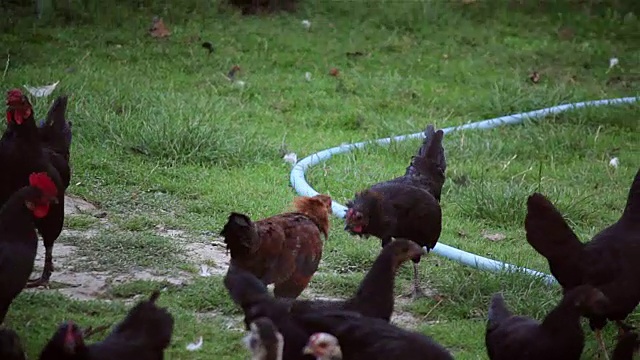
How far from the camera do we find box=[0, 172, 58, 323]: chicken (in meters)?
5.09

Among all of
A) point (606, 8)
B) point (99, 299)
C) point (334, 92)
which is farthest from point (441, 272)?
point (606, 8)

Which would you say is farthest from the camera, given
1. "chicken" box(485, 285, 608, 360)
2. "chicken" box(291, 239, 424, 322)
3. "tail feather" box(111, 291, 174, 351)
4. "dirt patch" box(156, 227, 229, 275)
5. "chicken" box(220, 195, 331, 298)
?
"dirt patch" box(156, 227, 229, 275)

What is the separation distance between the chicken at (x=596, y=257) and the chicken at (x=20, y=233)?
2.47m

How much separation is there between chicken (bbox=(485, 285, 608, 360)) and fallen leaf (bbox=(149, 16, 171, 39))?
778 centimetres

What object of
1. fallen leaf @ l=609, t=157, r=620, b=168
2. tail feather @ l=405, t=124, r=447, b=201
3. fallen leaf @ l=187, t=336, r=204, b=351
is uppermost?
tail feather @ l=405, t=124, r=447, b=201

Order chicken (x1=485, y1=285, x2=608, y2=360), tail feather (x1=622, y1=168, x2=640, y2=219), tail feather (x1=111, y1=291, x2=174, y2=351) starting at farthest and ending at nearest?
tail feather (x1=622, y1=168, x2=640, y2=219)
chicken (x1=485, y1=285, x2=608, y2=360)
tail feather (x1=111, y1=291, x2=174, y2=351)

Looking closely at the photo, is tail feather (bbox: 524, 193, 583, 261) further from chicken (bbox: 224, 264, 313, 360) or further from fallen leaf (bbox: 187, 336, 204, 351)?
fallen leaf (bbox: 187, 336, 204, 351)

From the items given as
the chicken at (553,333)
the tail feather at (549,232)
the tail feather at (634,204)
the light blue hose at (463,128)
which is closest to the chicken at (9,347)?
the chicken at (553,333)

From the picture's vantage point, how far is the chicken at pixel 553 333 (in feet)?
16.0

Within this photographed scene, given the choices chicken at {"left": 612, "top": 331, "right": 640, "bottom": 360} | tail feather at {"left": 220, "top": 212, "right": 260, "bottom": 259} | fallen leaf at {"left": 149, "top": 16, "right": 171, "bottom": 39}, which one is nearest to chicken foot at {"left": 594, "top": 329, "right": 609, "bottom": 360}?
chicken at {"left": 612, "top": 331, "right": 640, "bottom": 360}

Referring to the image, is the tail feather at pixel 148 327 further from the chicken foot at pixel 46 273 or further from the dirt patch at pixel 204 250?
the dirt patch at pixel 204 250

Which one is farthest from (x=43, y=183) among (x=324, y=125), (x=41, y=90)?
(x=324, y=125)

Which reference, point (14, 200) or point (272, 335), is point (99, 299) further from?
point (272, 335)

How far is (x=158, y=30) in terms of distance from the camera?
39.7 ft
